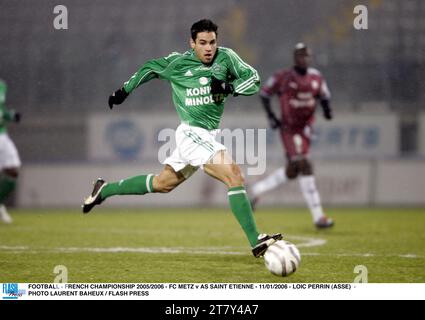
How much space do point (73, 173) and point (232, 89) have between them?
A: 26.2 ft

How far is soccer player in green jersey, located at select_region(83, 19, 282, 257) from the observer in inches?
223

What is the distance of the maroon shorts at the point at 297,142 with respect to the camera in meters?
9.20

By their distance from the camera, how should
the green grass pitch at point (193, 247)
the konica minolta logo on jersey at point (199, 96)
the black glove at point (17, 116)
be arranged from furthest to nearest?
1. the black glove at point (17, 116)
2. the konica minolta logo on jersey at point (199, 96)
3. the green grass pitch at point (193, 247)

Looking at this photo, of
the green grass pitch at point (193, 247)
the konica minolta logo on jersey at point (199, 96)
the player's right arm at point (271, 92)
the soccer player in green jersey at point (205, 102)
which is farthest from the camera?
the player's right arm at point (271, 92)

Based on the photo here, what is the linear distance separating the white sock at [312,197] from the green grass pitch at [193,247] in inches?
10.1

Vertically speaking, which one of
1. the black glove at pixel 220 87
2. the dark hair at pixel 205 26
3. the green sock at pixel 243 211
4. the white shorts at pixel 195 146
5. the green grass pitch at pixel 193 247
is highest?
the dark hair at pixel 205 26

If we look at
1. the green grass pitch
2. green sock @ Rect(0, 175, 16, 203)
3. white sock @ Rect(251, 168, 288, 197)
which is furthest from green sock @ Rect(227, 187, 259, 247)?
green sock @ Rect(0, 175, 16, 203)

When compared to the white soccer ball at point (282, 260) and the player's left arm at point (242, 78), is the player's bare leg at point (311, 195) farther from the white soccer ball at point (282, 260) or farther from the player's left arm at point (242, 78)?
the white soccer ball at point (282, 260)

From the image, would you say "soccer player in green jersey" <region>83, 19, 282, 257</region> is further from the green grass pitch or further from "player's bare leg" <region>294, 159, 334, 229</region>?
"player's bare leg" <region>294, 159, 334, 229</region>

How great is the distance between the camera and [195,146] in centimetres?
592

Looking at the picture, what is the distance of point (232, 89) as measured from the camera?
5.66 meters

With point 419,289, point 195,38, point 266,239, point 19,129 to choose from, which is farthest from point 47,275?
point 19,129

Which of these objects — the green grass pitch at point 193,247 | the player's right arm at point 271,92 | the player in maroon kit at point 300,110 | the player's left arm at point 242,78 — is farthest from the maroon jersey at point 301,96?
the player's left arm at point 242,78

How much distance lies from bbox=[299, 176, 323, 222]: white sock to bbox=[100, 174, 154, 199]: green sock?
2.90m
